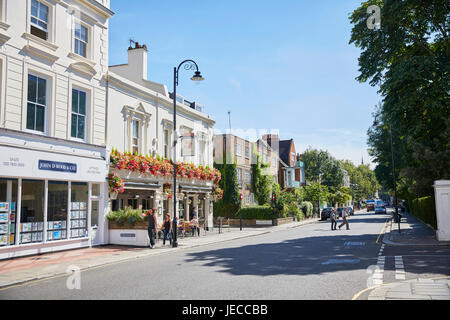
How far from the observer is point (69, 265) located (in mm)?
12336

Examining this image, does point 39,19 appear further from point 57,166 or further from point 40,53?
point 57,166

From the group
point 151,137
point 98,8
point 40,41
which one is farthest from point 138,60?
point 40,41

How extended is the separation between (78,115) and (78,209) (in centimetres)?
422

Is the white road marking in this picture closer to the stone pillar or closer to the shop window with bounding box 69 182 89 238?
the stone pillar

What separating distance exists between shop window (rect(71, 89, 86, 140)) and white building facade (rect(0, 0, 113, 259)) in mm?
46

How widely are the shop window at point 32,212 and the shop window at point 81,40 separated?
648cm

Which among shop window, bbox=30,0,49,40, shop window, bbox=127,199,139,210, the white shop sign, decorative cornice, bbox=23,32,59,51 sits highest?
shop window, bbox=30,0,49,40

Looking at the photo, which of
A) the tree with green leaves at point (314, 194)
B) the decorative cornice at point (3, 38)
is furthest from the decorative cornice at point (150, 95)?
the tree with green leaves at point (314, 194)

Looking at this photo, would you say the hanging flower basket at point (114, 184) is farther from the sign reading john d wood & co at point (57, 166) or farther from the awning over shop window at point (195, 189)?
the awning over shop window at point (195, 189)

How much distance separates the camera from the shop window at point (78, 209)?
16.7m

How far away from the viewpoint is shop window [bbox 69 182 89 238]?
16.7m

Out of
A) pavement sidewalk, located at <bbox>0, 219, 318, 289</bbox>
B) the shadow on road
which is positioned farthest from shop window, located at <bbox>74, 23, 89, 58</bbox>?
the shadow on road

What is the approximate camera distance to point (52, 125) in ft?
51.3

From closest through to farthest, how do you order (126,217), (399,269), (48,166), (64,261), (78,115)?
(399,269) → (64,261) → (48,166) → (78,115) → (126,217)
